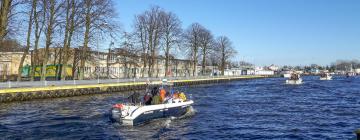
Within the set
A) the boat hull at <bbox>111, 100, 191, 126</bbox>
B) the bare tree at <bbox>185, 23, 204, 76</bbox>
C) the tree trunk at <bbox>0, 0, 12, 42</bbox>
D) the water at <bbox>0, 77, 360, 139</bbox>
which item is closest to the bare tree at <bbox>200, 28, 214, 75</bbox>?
the bare tree at <bbox>185, 23, 204, 76</bbox>

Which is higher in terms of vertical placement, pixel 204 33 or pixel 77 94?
pixel 204 33

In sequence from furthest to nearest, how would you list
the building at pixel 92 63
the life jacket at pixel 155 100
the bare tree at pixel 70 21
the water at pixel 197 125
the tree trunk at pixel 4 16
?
the building at pixel 92 63 → the bare tree at pixel 70 21 → the tree trunk at pixel 4 16 → the life jacket at pixel 155 100 → the water at pixel 197 125

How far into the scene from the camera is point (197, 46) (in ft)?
333

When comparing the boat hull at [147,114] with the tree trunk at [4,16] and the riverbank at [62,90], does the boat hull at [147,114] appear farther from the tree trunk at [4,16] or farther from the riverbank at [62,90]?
the tree trunk at [4,16]

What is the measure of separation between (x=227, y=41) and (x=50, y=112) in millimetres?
99004

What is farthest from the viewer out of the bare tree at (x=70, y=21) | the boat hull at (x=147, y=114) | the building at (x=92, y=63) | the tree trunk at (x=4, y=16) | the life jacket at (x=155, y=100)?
the building at (x=92, y=63)

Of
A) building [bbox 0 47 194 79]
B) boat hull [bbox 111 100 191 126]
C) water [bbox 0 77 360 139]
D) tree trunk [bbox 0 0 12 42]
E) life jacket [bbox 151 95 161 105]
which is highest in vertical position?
tree trunk [bbox 0 0 12 42]

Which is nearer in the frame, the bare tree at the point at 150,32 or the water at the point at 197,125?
the water at the point at 197,125

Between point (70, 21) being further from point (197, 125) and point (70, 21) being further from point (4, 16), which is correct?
point (197, 125)

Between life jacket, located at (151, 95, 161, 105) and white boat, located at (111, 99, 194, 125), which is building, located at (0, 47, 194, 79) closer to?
white boat, located at (111, 99, 194, 125)

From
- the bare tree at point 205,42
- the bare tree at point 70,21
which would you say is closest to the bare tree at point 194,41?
the bare tree at point 205,42

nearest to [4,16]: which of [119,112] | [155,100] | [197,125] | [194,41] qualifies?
[155,100]

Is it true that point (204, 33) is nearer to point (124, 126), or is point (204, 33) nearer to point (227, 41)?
point (227, 41)

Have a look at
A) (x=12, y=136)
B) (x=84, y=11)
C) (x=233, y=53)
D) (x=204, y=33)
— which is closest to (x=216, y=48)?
(x=204, y=33)
